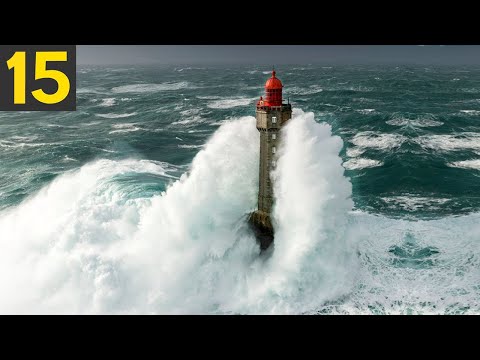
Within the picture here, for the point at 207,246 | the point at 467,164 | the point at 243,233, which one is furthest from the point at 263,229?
the point at 467,164

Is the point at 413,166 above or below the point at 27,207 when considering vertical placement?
above

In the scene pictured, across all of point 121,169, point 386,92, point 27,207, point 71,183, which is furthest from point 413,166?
point 386,92

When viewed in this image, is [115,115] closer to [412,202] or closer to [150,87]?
[150,87]

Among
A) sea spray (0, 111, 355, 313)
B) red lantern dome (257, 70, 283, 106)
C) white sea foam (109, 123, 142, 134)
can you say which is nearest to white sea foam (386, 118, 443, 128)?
sea spray (0, 111, 355, 313)

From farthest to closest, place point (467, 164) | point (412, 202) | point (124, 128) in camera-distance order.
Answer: point (124, 128) < point (467, 164) < point (412, 202)

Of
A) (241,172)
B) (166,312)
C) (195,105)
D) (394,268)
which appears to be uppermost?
(195,105)

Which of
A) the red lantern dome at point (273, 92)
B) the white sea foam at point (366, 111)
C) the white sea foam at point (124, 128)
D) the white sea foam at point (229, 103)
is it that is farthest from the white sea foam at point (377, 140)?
the white sea foam at point (124, 128)

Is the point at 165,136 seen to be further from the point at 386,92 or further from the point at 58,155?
the point at 386,92
